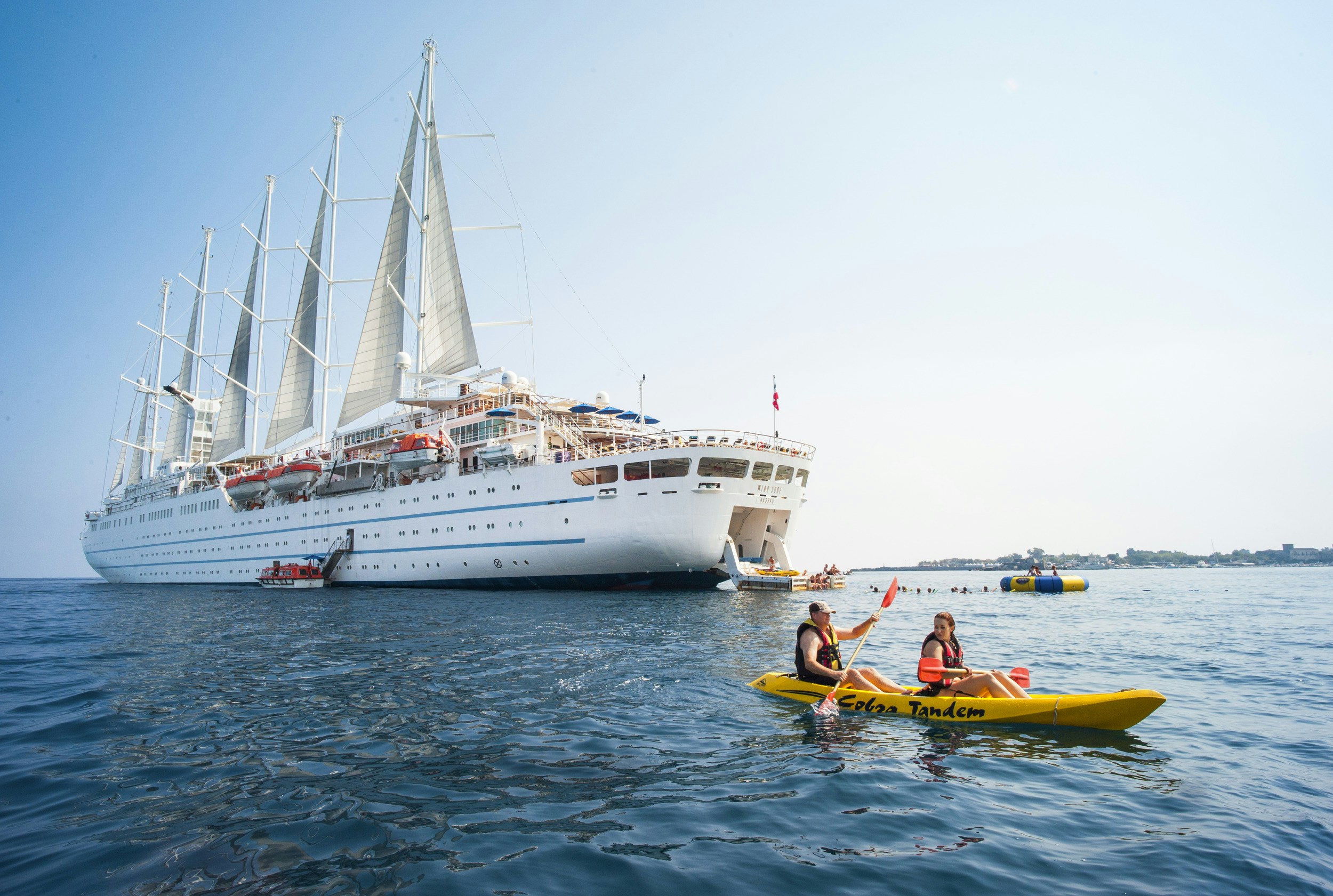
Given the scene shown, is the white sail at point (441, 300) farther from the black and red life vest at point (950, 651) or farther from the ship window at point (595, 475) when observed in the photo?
the black and red life vest at point (950, 651)

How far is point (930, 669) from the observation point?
28.9 feet

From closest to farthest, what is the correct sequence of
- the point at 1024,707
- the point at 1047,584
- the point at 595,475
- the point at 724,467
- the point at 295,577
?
the point at 1024,707 → the point at 724,467 → the point at 595,475 → the point at 295,577 → the point at 1047,584

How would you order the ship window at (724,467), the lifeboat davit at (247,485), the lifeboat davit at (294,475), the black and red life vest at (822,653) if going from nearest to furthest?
the black and red life vest at (822,653) → the ship window at (724,467) → the lifeboat davit at (294,475) → the lifeboat davit at (247,485)

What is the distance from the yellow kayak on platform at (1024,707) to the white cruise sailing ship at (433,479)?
18878mm

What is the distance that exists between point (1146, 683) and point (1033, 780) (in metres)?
6.67

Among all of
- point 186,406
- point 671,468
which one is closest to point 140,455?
point 186,406

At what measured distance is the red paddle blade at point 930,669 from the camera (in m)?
8.76

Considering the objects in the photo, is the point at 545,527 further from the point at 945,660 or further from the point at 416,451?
the point at 945,660

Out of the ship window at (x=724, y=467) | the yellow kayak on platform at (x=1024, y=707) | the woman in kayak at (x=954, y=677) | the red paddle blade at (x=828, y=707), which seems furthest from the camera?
the ship window at (x=724, y=467)

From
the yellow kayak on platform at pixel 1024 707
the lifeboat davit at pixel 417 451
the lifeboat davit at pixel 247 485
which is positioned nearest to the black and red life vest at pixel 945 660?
the yellow kayak on platform at pixel 1024 707

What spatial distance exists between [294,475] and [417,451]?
1201 centimetres

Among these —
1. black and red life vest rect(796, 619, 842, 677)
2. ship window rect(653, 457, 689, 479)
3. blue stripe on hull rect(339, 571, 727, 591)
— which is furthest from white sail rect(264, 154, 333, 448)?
black and red life vest rect(796, 619, 842, 677)

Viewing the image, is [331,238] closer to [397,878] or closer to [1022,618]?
[1022,618]

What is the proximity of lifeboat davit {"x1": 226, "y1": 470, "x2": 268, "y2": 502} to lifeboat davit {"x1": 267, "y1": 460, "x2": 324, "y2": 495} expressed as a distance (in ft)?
4.18
